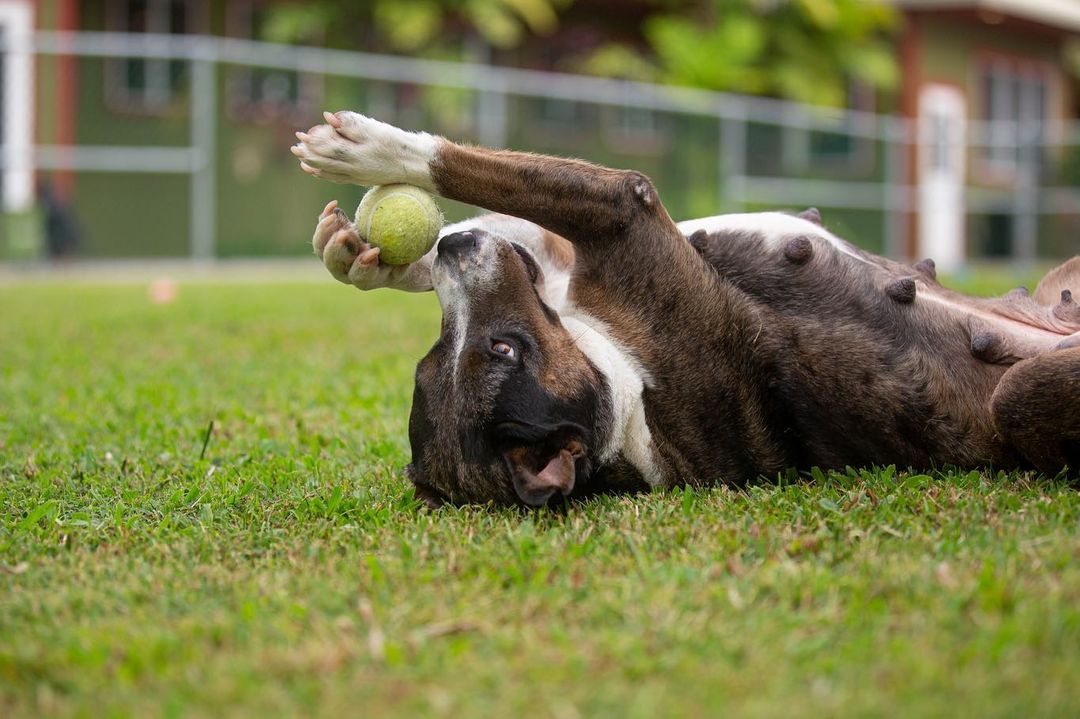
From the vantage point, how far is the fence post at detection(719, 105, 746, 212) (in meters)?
21.1

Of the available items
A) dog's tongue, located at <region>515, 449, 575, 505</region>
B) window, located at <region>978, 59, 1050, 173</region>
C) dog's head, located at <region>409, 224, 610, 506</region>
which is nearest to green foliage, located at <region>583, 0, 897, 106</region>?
window, located at <region>978, 59, 1050, 173</region>

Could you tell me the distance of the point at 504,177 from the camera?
3.96 metres

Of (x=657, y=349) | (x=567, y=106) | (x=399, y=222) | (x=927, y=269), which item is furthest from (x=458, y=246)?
(x=567, y=106)

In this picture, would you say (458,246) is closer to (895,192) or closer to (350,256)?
(350,256)

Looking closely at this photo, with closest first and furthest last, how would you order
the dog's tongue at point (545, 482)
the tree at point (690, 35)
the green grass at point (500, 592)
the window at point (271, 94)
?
the green grass at point (500, 592)
the dog's tongue at point (545, 482)
the window at point (271, 94)
the tree at point (690, 35)

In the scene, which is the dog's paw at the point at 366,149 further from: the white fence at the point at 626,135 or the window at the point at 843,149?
the window at the point at 843,149

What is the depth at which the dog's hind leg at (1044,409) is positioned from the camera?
3.58 metres

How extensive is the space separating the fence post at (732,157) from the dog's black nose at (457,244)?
17.4 meters

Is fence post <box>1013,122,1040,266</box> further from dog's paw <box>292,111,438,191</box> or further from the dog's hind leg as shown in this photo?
dog's paw <box>292,111,438,191</box>

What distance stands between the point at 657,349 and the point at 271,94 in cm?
1507

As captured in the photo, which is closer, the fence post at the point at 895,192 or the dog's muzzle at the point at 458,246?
the dog's muzzle at the point at 458,246

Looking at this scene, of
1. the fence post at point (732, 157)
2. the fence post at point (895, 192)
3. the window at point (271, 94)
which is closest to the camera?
the window at point (271, 94)

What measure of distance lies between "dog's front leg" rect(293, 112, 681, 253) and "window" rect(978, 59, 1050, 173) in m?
24.7

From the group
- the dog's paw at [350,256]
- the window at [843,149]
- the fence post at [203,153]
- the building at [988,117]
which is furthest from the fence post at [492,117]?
the dog's paw at [350,256]
